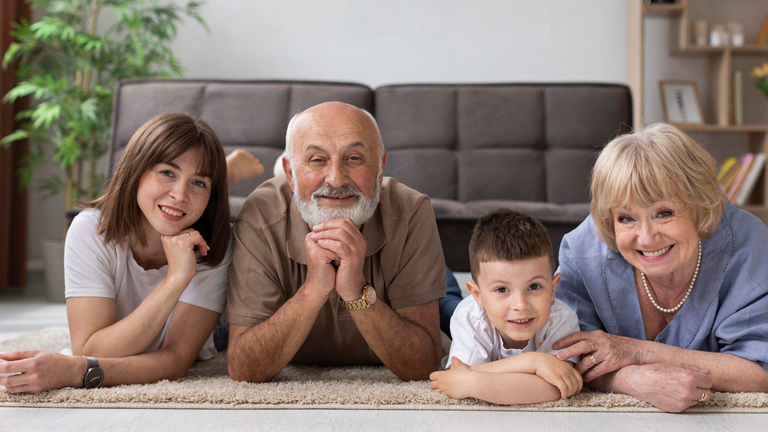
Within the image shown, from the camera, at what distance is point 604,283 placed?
1.52m

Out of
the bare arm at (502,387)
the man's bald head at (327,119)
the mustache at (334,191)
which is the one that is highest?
the man's bald head at (327,119)

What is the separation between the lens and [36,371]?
4.34 ft

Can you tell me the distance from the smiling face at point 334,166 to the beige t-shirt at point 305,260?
0.08m

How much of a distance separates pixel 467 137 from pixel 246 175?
4.17 ft

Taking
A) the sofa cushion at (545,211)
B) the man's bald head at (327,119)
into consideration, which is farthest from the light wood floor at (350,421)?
the sofa cushion at (545,211)

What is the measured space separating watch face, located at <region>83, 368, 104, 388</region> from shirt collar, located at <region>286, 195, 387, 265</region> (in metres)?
0.53

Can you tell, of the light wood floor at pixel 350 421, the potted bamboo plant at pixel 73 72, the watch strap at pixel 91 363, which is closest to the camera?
the light wood floor at pixel 350 421

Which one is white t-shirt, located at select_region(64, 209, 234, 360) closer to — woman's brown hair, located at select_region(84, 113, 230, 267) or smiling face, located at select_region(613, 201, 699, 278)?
woman's brown hair, located at select_region(84, 113, 230, 267)

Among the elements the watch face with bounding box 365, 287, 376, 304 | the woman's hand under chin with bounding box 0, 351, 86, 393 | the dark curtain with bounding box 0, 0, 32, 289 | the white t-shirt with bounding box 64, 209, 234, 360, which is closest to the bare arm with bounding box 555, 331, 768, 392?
the watch face with bounding box 365, 287, 376, 304

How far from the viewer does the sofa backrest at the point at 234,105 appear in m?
3.01

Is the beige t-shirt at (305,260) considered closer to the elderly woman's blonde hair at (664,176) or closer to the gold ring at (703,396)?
the elderly woman's blonde hair at (664,176)

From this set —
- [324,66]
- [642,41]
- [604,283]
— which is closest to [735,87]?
[642,41]

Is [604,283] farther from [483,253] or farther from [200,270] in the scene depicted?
[200,270]

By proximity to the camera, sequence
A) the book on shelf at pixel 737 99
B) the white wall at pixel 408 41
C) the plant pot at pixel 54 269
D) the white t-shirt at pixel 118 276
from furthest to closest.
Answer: the white wall at pixel 408 41 → the book on shelf at pixel 737 99 → the plant pot at pixel 54 269 → the white t-shirt at pixel 118 276
